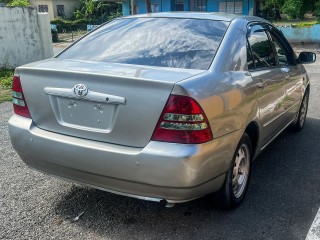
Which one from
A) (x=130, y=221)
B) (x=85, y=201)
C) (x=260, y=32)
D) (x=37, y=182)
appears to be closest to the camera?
(x=130, y=221)

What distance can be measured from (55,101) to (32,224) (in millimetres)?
1014

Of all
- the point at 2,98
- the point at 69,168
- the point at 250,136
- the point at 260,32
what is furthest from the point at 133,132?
the point at 2,98

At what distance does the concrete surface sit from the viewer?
2977 millimetres

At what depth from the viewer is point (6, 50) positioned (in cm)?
1110

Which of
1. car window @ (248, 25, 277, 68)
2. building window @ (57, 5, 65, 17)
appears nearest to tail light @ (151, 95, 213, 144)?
car window @ (248, 25, 277, 68)

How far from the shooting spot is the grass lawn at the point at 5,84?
8.01 metres

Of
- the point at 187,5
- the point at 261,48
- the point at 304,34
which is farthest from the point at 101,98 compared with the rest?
the point at 187,5

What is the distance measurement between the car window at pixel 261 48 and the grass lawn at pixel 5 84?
558 cm

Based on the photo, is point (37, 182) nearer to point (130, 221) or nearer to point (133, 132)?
point (130, 221)

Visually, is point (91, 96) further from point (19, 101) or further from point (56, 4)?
point (56, 4)

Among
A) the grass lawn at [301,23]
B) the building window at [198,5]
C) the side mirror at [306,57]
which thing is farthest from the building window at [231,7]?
the side mirror at [306,57]

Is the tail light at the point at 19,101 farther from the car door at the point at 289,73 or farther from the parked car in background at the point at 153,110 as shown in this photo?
the car door at the point at 289,73

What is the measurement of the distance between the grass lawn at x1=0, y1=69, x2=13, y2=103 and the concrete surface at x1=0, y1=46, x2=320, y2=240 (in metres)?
4.12

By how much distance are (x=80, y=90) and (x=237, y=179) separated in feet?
5.25
